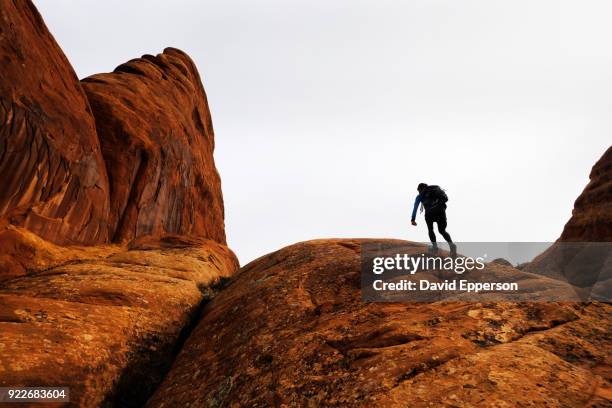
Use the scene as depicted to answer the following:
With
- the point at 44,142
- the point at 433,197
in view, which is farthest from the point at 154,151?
the point at 433,197

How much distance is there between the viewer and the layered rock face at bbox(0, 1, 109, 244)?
16391 mm

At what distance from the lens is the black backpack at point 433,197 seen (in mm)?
16078

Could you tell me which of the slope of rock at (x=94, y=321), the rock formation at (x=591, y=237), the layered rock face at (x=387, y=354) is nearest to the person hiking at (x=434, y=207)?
the layered rock face at (x=387, y=354)

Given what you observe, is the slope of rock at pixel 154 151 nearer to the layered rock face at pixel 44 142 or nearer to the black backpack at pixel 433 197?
the layered rock face at pixel 44 142

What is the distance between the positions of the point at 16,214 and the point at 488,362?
17.8 metres

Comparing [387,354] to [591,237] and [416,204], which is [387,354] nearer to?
[416,204]

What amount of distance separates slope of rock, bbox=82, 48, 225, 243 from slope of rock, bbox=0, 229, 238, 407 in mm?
6372

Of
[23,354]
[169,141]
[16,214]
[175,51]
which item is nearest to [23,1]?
[16,214]

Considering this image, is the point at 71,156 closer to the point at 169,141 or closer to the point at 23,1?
the point at 23,1

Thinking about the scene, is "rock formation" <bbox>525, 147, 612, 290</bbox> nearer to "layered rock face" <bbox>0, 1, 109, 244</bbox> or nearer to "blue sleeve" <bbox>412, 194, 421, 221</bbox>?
"blue sleeve" <bbox>412, 194, 421, 221</bbox>

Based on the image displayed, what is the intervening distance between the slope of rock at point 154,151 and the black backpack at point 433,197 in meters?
17.0

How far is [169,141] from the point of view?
2986 cm

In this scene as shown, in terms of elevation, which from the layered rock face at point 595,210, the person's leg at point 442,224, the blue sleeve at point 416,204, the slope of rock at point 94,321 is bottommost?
the slope of rock at point 94,321

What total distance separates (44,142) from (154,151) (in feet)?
30.5
